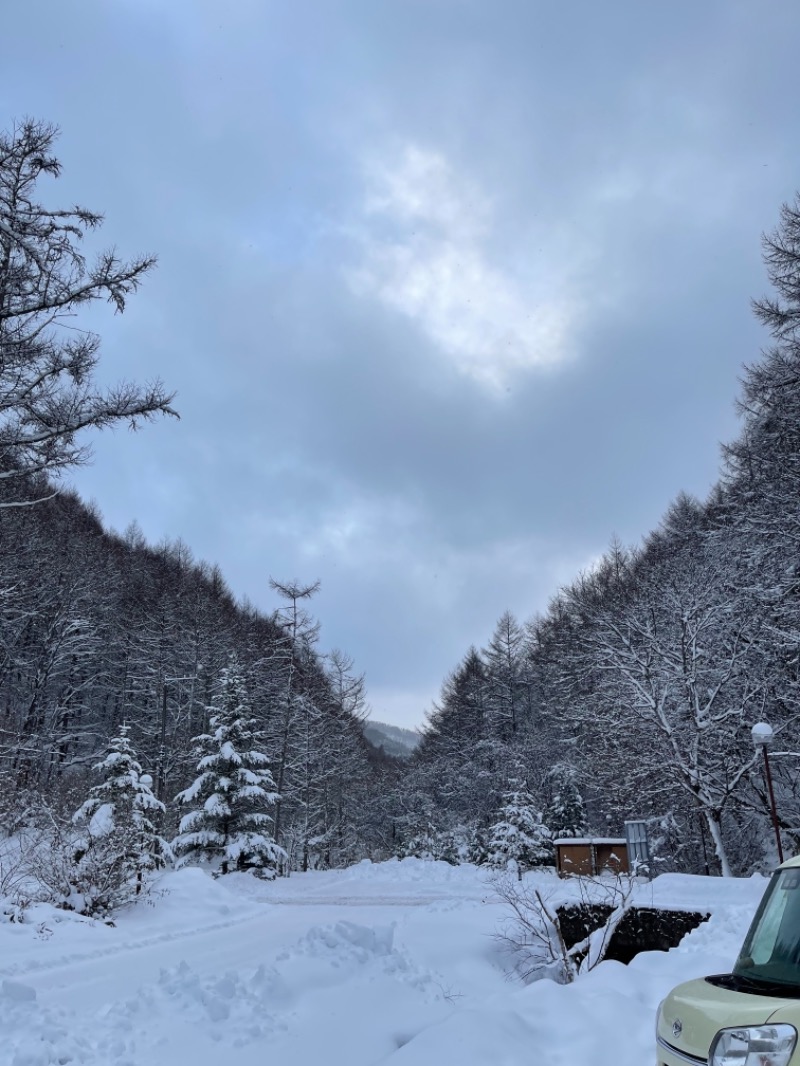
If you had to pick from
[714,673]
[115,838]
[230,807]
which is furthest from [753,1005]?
[230,807]

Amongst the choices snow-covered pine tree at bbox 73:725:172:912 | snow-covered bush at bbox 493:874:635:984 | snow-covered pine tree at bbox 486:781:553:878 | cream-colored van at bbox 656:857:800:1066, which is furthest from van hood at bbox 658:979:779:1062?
snow-covered pine tree at bbox 486:781:553:878

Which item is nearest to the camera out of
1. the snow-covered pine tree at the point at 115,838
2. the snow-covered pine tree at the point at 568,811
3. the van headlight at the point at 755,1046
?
the van headlight at the point at 755,1046

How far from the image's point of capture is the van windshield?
11.2 feet

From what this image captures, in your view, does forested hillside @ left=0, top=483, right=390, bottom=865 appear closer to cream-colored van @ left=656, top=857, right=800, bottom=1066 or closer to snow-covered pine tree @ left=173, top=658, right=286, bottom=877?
snow-covered pine tree @ left=173, top=658, right=286, bottom=877

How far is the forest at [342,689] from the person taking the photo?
1105 centimetres

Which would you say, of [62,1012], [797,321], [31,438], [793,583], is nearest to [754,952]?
[62,1012]

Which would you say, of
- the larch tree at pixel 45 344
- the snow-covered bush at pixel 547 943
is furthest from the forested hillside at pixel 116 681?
the snow-covered bush at pixel 547 943

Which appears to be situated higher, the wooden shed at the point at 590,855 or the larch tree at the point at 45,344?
the larch tree at the point at 45,344

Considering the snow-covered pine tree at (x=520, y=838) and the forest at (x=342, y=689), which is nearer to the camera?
the forest at (x=342, y=689)

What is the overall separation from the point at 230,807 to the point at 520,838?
9.72 meters

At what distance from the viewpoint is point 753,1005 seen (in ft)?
9.37

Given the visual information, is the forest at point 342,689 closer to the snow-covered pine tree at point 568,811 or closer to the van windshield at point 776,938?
the snow-covered pine tree at point 568,811

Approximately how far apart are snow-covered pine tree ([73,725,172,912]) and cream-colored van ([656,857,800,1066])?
37.2ft

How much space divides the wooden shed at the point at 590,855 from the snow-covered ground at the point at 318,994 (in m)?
7.22
